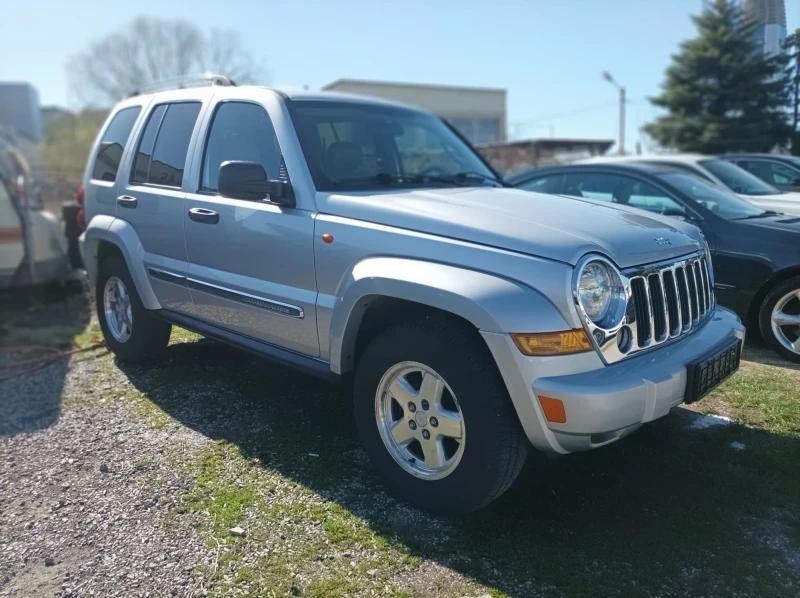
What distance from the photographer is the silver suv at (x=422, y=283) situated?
2.62 meters

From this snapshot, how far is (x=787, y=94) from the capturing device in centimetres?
837

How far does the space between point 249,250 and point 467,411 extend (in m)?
1.62

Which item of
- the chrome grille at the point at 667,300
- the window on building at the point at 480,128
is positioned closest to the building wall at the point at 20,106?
the window on building at the point at 480,128

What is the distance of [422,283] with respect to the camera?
281 cm

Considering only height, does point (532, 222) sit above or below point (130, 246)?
above

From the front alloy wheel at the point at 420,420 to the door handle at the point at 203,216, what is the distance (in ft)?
5.06

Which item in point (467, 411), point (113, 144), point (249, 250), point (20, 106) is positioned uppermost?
point (20, 106)

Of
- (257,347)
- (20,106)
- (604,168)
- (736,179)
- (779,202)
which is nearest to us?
(257,347)

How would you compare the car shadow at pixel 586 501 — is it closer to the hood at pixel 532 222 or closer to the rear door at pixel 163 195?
the rear door at pixel 163 195

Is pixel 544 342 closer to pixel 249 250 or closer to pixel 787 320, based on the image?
pixel 249 250

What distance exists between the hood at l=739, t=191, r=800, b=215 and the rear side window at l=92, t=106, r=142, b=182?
578 centimetres

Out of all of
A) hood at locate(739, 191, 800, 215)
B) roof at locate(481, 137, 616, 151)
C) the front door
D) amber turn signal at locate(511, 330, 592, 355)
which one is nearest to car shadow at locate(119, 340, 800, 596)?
the front door

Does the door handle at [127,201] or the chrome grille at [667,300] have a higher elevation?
the door handle at [127,201]

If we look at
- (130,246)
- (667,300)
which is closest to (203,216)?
(130,246)
